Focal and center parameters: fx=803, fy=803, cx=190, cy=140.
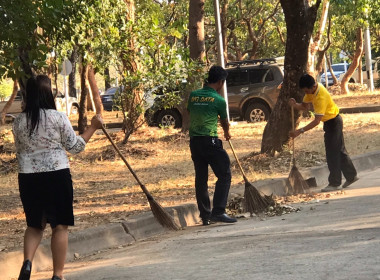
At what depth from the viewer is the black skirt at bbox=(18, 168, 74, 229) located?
6227 mm

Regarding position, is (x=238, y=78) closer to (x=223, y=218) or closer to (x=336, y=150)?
(x=336, y=150)

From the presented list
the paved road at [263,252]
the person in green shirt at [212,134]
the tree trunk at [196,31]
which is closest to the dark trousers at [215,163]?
the person in green shirt at [212,134]

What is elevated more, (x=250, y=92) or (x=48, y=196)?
(x=48, y=196)

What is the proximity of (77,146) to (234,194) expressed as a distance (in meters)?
4.56

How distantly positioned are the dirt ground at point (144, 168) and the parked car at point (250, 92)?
1.66 meters

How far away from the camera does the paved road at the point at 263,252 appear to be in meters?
6.03

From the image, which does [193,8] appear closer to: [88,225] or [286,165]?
[286,165]

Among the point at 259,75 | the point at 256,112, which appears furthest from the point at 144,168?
the point at 259,75

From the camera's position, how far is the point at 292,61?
44.4 ft

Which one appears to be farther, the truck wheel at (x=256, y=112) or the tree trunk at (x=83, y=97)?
the truck wheel at (x=256, y=112)

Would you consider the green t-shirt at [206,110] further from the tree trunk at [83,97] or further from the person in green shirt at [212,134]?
the tree trunk at [83,97]

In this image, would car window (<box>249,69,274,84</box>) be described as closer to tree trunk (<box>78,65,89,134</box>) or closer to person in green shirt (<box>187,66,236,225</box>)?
tree trunk (<box>78,65,89,134</box>)

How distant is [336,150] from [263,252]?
4.74 metres

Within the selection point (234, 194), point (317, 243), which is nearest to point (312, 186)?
point (234, 194)
